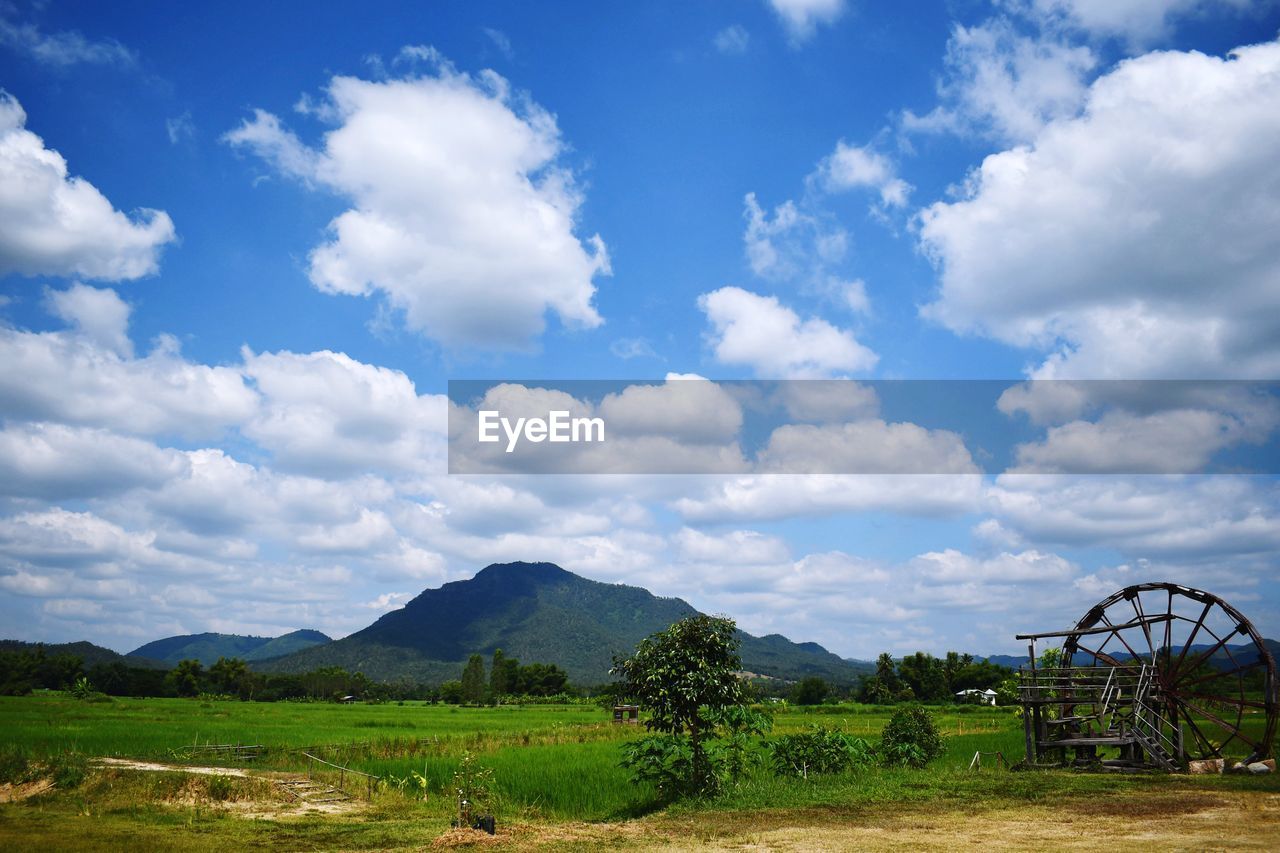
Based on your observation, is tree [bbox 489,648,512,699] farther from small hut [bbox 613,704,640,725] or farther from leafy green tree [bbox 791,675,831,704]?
small hut [bbox 613,704,640,725]

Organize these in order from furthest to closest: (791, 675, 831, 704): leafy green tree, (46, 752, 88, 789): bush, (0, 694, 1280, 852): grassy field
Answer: (791, 675, 831, 704): leafy green tree → (46, 752, 88, 789): bush → (0, 694, 1280, 852): grassy field

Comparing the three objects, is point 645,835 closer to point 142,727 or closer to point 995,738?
point 995,738

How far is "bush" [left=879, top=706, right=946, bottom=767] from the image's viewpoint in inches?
965

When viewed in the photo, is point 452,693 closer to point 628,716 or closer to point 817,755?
point 628,716

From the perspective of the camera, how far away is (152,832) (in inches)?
641

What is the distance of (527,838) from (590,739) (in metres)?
25.2

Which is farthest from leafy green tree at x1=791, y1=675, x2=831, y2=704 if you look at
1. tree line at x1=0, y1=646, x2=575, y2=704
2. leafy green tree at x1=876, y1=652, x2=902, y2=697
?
tree line at x1=0, y1=646, x2=575, y2=704

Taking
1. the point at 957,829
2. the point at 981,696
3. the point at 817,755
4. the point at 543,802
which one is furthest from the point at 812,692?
the point at 957,829

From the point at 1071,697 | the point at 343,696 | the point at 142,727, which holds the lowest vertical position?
the point at 343,696

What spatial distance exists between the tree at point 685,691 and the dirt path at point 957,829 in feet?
6.35

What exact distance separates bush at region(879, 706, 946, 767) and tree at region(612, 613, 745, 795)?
7856mm

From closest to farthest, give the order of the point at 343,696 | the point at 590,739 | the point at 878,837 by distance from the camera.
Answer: the point at 878,837 < the point at 590,739 < the point at 343,696

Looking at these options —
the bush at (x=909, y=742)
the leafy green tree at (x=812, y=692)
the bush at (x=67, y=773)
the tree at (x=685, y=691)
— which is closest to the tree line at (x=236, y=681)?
the leafy green tree at (x=812, y=692)

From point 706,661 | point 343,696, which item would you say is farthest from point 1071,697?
point 343,696
